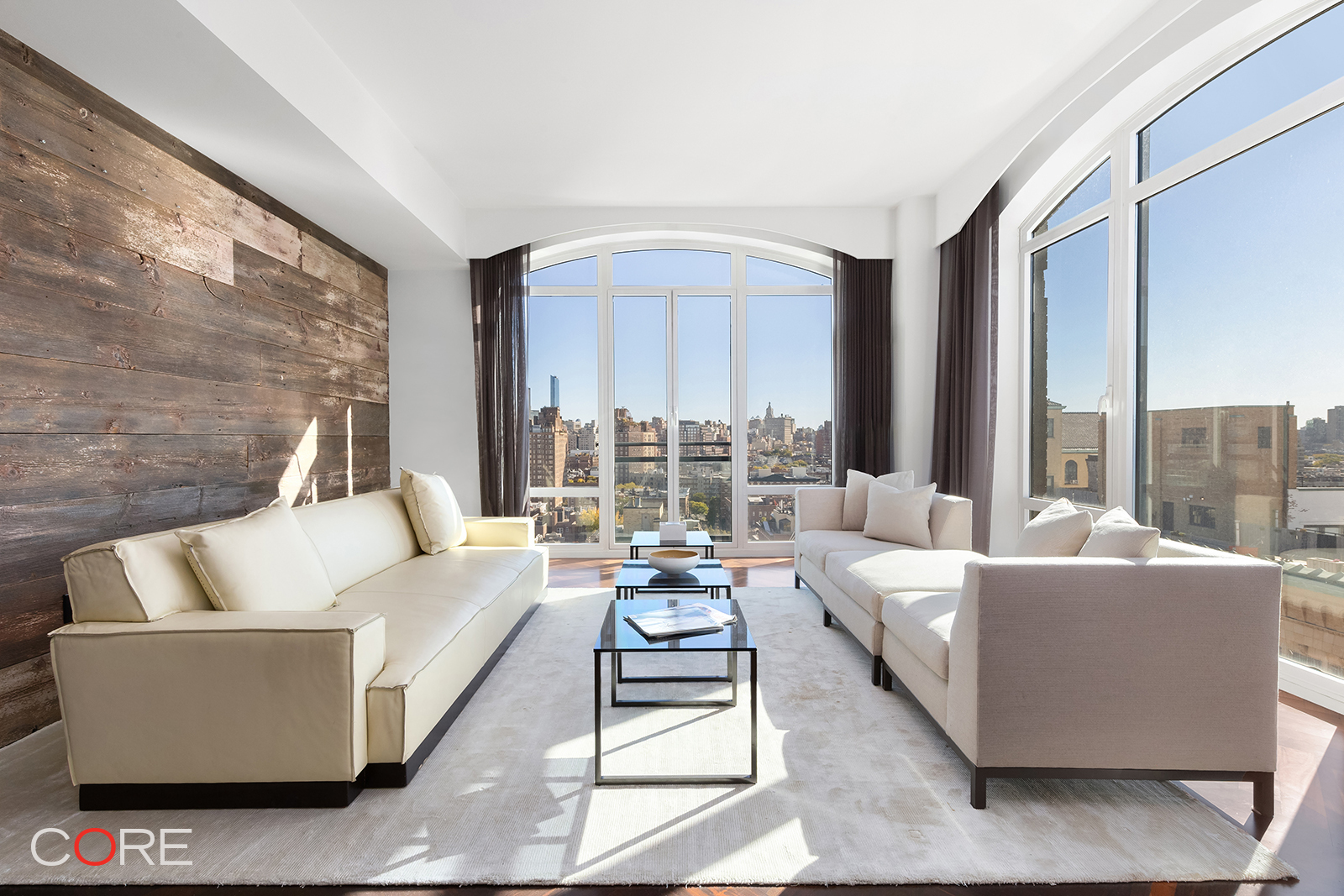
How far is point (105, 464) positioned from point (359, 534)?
99 cm

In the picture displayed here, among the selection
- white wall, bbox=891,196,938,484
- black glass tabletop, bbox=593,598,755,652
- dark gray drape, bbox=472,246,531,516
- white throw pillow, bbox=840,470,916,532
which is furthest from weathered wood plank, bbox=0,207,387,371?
white wall, bbox=891,196,938,484

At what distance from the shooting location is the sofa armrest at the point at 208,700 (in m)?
1.80

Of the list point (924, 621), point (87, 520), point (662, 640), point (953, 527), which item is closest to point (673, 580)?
point (662, 640)

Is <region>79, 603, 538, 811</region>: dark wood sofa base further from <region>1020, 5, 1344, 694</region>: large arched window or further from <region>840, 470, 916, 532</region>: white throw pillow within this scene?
<region>1020, 5, 1344, 694</region>: large arched window

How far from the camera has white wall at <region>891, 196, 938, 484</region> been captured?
5.19m

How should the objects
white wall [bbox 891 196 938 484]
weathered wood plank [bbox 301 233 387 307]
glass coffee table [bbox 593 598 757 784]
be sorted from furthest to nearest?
white wall [bbox 891 196 938 484] < weathered wood plank [bbox 301 233 387 307] < glass coffee table [bbox 593 598 757 784]

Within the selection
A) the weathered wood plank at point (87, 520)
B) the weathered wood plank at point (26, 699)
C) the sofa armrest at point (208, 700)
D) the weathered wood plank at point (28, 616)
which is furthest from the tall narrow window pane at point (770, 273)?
the weathered wood plank at point (26, 699)

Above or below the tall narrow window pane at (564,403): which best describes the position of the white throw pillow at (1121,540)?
below

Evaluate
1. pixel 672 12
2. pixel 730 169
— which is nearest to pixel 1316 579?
pixel 672 12

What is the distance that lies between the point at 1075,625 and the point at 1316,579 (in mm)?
1687

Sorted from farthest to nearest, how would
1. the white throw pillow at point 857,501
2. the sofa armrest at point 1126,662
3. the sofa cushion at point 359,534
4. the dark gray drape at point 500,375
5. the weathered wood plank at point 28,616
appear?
the dark gray drape at point 500,375, the white throw pillow at point 857,501, the sofa cushion at point 359,534, the weathered wood plank at point 28,616, the sofa armrest at point 1126,662

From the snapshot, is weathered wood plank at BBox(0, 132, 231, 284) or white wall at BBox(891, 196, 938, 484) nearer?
weathered wood plank at BBox(0, 132, 231, 284)

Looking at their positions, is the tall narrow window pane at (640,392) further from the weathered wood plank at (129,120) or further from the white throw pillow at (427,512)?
the weathered wood plank at (129,120)

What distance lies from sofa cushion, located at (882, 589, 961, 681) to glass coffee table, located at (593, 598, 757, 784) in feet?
1.92
